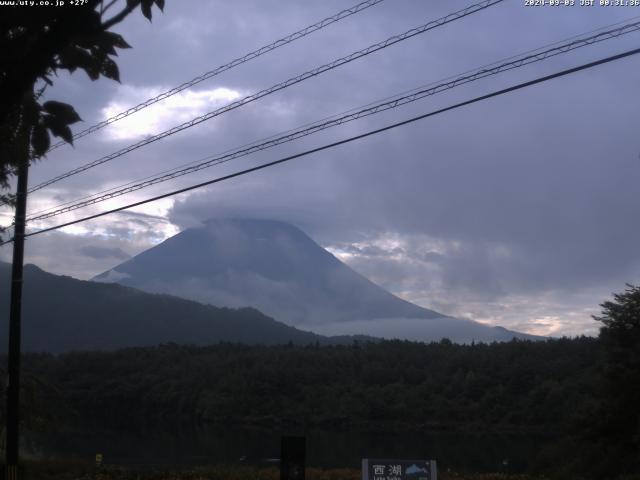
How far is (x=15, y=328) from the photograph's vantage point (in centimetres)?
1784

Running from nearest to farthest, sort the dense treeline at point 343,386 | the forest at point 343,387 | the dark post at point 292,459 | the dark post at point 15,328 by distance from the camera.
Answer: the dark post at point 292,459
the dark post at point 15,328
the forest at point 343,387
the dense treeline at point 343,386

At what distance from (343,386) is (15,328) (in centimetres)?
8828

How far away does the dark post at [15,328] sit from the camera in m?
17.2

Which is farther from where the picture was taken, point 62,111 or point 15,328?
point 15,328

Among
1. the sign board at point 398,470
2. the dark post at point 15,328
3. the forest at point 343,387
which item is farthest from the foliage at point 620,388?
the forest at point 343,387

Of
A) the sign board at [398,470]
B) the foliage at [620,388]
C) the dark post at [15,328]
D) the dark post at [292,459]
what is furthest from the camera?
the foliage at [620,388]

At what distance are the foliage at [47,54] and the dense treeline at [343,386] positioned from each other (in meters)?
79.3

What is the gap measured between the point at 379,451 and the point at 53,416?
146 feet

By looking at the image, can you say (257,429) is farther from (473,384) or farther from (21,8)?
(21,8)

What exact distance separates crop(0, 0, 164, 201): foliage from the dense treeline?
79257 mm

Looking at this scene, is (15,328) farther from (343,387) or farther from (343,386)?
(343,386)

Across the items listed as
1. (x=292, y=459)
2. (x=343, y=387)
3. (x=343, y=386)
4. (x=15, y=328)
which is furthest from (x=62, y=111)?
(x=343, y=386)

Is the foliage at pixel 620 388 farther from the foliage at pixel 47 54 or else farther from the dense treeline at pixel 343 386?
the dense treeline at pixel 343 386

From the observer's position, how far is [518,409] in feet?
284
